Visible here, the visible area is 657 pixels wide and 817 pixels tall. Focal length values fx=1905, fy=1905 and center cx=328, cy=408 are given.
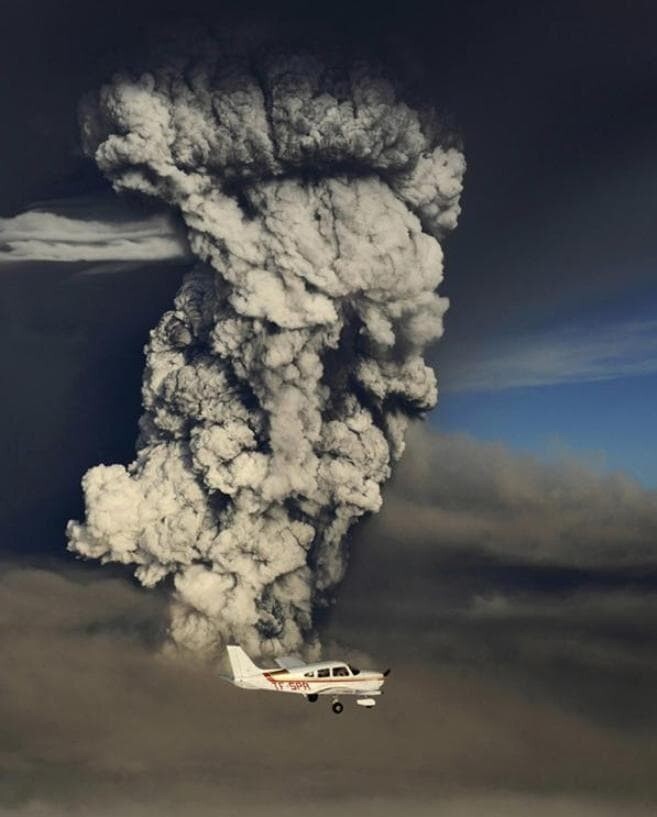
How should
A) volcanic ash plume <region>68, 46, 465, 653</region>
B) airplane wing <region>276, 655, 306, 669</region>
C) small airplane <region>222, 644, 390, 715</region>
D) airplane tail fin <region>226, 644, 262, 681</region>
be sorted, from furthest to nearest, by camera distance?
volcanic ash plume <region>68, 46, 465, 653</region> < airplane wing <region>276, 655, 306, 669</region> < airplane tail fin <region>226, 644, 262, 681</region> < small airplane <region>222, 644, 390, 715</region>

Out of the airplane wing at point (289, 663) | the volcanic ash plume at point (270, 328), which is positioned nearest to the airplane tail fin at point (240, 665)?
the airplane wing at point (289, 663)

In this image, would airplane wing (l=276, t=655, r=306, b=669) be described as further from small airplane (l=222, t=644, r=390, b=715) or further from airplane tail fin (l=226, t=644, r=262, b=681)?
airplane tail fin (l=226, t=644, r=262, b=681)

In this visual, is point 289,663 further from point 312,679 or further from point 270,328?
point 270,328

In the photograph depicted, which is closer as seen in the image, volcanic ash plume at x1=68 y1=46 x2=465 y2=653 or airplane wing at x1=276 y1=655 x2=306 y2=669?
airplane wing at x1=276 y1=655 x2=306 y2=669

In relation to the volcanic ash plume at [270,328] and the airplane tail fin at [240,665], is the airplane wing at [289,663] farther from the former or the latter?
the volcanic ash plume at [270,328]

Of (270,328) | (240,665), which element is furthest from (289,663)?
(270,328)

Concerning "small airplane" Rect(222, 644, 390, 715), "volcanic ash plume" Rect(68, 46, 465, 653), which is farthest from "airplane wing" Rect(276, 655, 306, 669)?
"volcanic ash plume" Rect(68, 46, 465, 653)
